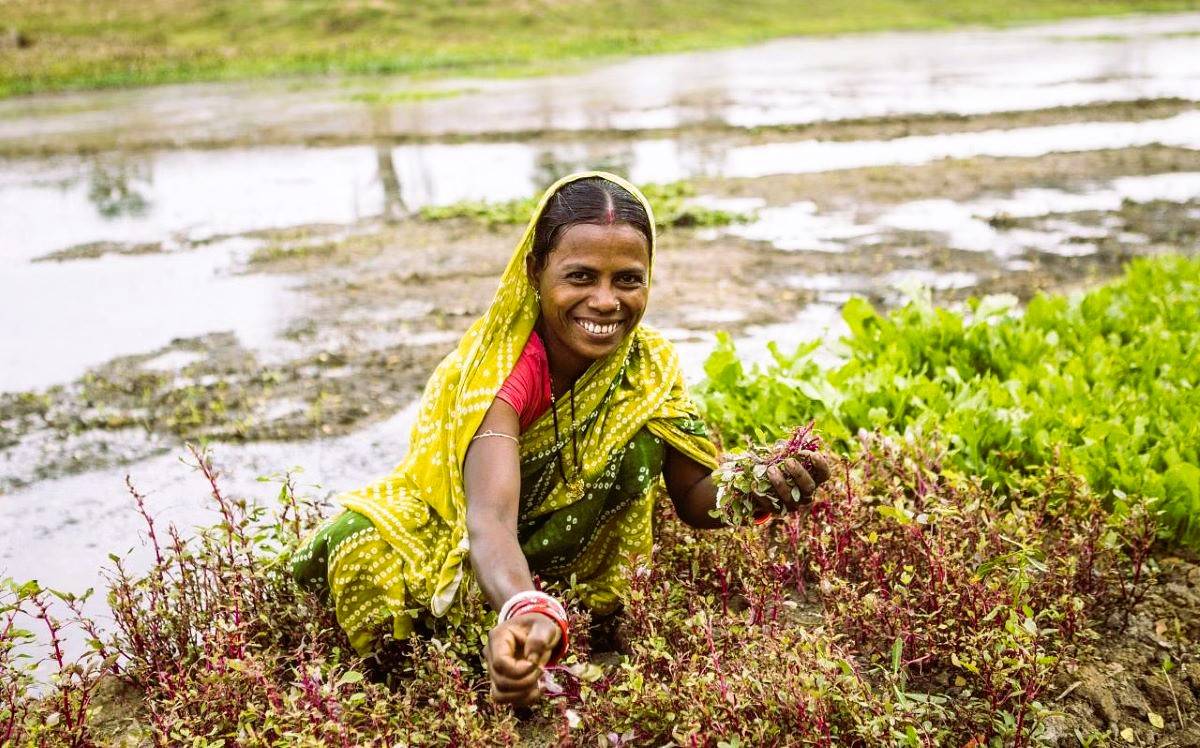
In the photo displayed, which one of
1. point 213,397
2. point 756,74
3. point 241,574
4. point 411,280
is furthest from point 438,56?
point 241,574

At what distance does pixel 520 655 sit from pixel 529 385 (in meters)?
0.86

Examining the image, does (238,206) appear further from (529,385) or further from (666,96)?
(666,96)

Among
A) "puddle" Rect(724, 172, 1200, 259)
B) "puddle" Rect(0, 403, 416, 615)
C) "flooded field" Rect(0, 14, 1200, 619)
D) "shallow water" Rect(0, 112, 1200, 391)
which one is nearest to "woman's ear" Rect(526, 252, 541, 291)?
"puddle" Rect(0, 403, 416, 615)

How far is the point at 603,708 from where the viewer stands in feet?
7.91

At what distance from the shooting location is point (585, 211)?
259 centimetres

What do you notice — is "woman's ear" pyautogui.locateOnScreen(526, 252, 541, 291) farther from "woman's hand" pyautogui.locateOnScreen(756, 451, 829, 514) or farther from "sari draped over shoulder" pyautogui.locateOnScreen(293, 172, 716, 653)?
"woman's hand" pyautogui.locateOnScreen(756, 451, 829, 514)

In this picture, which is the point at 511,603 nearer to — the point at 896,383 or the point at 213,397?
the point at 896,383

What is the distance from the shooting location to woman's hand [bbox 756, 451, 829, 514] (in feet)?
8.16

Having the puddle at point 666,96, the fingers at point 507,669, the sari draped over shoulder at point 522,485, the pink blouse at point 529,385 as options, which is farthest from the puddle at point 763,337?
the puddle at point 666,96

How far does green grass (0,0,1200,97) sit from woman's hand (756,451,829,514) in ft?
72.0

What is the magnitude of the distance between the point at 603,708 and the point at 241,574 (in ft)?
4.19

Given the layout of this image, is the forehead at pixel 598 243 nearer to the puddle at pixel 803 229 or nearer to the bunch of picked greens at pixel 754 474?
the bunch of picked greens at pixel 754 474

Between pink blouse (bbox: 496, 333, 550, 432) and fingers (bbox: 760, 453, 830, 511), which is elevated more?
pink blouse (bbox: 496, 333, 550, 432)

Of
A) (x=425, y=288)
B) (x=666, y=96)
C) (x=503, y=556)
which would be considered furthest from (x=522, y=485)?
(x=666, y=96)
